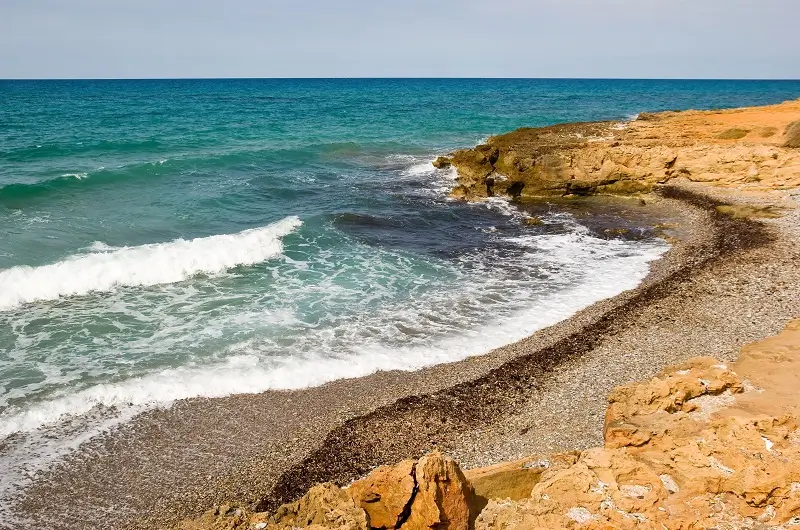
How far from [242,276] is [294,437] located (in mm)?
9432

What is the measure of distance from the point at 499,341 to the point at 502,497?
24.2 feet

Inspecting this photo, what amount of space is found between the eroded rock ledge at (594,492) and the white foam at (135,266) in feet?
42.9

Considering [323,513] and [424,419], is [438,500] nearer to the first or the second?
[323,513]

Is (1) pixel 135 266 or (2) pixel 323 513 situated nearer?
A: (2) pixel 323 513

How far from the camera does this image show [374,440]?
1011 cm

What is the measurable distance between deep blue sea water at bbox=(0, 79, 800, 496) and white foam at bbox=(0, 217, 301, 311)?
0.07 meters

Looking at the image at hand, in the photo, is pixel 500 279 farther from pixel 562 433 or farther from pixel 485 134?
pixel 485 134

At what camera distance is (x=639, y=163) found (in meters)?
29.2

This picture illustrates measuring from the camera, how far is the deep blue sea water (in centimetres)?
1248

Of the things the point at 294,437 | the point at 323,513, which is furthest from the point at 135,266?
→ the point at 323,513

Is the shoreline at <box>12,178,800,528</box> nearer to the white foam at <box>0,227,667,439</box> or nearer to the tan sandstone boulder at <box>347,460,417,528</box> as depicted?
→ the white foam at <box>0,227,667,439</box>

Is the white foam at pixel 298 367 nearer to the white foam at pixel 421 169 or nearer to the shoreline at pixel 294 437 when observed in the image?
the shoreline at pixel 294 437

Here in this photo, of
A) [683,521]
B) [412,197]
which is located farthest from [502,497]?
[412,197]

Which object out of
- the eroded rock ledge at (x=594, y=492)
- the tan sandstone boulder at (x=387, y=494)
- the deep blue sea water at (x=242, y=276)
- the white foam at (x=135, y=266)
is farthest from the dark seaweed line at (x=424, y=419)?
the white foam at (x=135, y=266)
